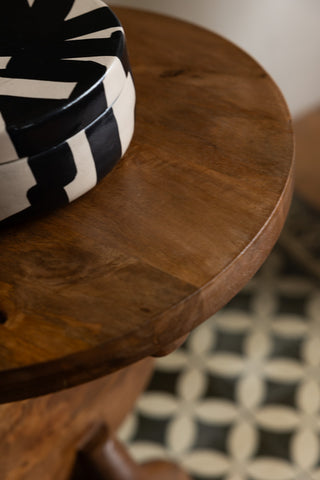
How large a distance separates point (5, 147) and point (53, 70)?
8 cm

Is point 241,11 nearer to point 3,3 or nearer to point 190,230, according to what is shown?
point 3,3

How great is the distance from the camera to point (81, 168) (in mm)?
390

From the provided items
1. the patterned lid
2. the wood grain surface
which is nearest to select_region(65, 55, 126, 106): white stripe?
the patterned lid

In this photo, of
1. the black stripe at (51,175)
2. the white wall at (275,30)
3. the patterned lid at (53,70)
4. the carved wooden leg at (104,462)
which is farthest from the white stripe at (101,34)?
the white wall at (275,30)

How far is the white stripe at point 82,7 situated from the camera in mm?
448

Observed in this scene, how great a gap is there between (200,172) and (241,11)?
790mm

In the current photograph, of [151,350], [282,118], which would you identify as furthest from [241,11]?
[151,350]

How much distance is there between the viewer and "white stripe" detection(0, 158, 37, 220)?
0.35 m

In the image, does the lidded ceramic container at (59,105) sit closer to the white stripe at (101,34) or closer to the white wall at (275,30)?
the white stripe at (101,34)

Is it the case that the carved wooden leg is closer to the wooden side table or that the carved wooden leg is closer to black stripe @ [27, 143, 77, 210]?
the wooden side table

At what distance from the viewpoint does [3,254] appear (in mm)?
381

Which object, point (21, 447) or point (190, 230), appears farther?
point (21, 447)

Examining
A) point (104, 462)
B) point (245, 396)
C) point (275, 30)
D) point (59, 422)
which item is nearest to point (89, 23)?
point (59, 422)

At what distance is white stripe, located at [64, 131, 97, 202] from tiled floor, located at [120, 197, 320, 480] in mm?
609
